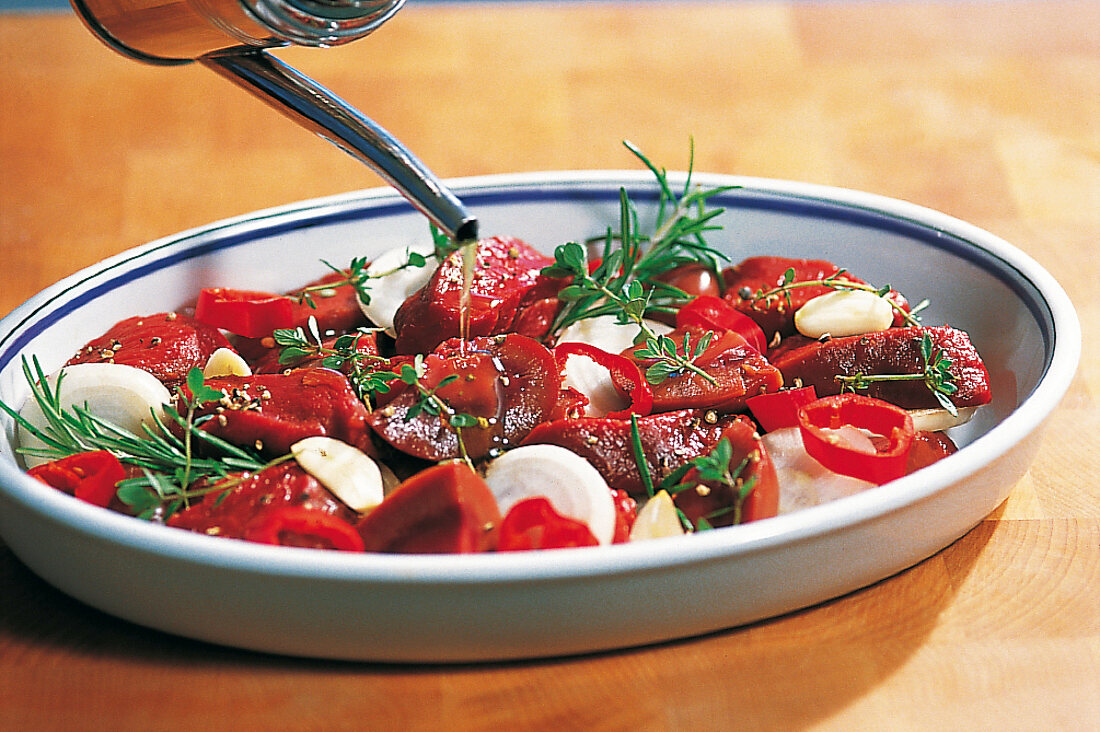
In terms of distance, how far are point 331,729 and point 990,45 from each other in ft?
6.59

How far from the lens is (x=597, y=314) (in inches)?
56.4

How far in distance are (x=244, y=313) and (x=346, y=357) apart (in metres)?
0.20

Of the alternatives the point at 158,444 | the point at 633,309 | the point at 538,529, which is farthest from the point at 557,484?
the point at 158,444

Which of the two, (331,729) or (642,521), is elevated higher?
(642,521)

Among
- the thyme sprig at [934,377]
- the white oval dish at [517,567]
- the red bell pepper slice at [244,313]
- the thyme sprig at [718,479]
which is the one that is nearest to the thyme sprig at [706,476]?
the thyme sprig at [718,479]

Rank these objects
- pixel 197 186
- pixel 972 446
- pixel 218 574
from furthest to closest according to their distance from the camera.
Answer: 1. pixel 197 186
2. pixel 972 446
3. pixel 218 574

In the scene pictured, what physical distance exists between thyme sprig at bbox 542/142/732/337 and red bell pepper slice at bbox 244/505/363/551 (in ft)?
1.52

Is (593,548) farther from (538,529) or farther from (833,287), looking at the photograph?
(833,287)

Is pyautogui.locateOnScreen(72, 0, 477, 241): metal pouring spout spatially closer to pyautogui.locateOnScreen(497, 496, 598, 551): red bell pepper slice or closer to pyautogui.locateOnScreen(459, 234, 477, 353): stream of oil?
pyautogui.locateOnScreen(459, 234, 477, 353): stream of oil

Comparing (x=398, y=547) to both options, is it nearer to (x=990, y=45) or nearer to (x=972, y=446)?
(x=972, y=446)

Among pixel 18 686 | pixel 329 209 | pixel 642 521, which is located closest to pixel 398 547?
pixel 642 521

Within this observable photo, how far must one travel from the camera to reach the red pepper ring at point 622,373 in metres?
1.26

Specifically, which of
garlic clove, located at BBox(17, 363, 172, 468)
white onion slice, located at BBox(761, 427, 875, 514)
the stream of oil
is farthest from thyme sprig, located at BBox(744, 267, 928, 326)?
garlic clove, located at BBox(17, 363, 172, 468)

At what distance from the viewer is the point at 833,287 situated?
1438 millimetres
